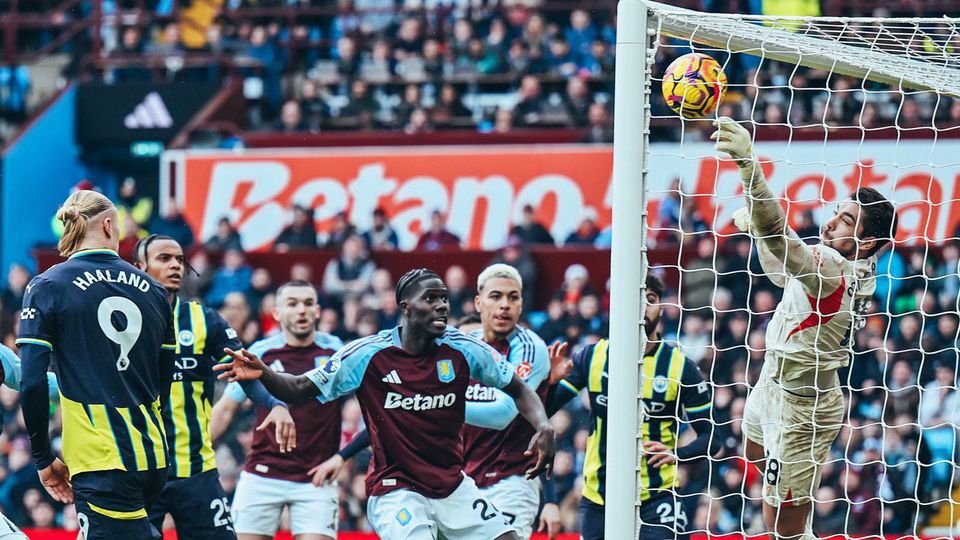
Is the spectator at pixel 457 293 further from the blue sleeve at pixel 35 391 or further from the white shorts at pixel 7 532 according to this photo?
the blue sleeve at pixel 35 391

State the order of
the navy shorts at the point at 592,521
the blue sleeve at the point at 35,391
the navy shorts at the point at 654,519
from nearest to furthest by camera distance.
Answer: the blue sleeve at the point at 35,391, the navy shorts at the point at 654,519, the navy shorts at the point at 592,521

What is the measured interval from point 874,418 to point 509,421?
567 centimetres

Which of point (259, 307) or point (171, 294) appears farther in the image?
point (259, 307)

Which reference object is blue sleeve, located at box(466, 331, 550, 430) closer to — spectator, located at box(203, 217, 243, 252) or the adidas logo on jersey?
the adidas logo on jersey

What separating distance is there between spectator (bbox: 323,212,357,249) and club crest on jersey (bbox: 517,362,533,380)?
25.4ft

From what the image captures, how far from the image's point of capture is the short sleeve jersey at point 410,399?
7043 mm

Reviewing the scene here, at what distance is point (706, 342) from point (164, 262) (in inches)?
269

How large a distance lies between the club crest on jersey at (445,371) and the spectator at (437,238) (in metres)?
8.21

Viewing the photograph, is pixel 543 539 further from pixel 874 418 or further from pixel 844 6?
pixel 844 6

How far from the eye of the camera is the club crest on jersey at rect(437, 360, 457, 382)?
23.2 ft

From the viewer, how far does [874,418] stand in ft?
40.6

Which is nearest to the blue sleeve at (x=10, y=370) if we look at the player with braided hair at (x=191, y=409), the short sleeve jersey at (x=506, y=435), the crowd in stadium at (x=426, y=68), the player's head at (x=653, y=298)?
the player with braided hair at (x=191, y=409)

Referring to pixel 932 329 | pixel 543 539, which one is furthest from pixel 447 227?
pixel 543 539

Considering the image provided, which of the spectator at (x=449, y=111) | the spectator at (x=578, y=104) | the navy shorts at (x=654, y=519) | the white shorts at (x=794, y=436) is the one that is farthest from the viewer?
the spectator at (x=449, y=111)
